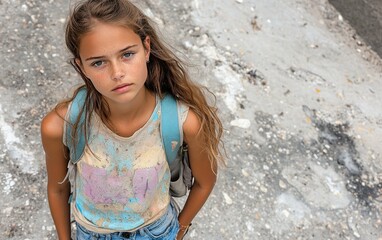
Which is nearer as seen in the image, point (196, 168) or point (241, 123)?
point (196, 168)

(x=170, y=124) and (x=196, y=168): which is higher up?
(x=170, y=124)

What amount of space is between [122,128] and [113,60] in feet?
0.83

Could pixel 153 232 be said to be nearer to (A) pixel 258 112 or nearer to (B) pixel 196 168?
(B) pixel 196 168

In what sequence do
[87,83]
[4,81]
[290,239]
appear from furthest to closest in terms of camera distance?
1. [4,81]
2. [290,239]
3. [87,83]

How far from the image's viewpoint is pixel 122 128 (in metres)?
1.51

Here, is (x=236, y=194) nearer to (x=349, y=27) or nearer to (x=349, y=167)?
(x=349, y=167)

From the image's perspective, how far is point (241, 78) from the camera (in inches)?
136

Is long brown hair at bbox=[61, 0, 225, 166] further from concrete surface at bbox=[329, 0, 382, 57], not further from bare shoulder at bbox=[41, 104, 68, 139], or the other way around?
concrete surface at bbox=[329, 0, 382, 57]

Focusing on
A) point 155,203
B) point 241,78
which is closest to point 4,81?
point 241,78

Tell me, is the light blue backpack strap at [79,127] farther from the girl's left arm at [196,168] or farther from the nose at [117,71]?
the girl's left arm at [196,168]

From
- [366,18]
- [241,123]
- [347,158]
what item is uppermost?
[366,18]

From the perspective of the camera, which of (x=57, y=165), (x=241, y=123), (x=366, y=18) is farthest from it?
(x=366, y=18)

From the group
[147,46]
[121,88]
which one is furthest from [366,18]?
[121,88]

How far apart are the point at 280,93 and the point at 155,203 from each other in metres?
2.00
